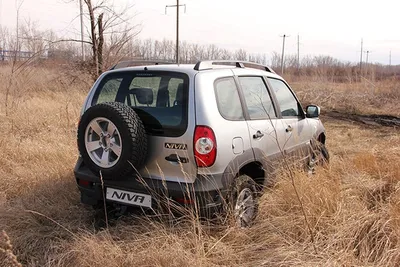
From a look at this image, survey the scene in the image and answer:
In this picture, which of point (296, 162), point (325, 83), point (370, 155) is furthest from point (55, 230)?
point (325, 83)

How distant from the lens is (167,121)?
2.96 meters

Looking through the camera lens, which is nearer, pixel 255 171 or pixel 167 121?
pixel 167 121

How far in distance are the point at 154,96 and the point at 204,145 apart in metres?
0.80

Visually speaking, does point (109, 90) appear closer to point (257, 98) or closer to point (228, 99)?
point (228, 99)

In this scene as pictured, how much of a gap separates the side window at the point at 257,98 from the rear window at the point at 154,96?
75 cm

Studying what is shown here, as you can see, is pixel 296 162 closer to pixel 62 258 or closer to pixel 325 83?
pixel 62 258

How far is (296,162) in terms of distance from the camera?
3.89 m

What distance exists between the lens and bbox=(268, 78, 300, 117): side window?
407cm

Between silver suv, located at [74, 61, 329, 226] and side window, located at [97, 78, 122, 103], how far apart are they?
0.4 inches

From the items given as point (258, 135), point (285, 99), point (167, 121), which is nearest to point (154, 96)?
point (167, 121)

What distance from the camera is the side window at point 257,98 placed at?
343cm

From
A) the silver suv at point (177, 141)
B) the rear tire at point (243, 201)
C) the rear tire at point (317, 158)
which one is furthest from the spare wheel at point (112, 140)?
the rear tire at point (317, 158)

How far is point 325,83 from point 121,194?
20985mm

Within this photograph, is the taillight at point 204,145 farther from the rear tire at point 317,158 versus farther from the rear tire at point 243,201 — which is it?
the rear tire at point 317,158
